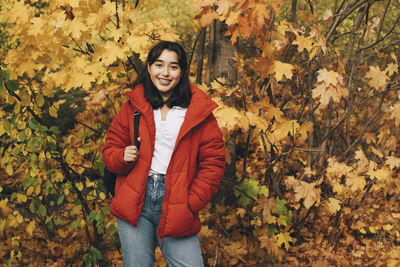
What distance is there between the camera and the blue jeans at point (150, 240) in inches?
76.0

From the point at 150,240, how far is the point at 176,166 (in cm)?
50

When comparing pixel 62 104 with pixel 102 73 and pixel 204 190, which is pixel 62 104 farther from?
pixel 204 190

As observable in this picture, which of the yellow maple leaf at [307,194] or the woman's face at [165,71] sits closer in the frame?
the woman's face at [165,71]

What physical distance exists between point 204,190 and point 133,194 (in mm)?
422

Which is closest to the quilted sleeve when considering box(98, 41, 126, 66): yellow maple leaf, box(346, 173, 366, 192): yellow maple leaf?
box(98, 41, 126, 66): yellow maple leaf

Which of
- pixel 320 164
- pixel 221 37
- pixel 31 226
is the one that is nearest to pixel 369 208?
pixel 320 164

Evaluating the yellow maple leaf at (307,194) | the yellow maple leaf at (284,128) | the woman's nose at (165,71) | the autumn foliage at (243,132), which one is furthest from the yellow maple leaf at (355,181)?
the woman's nose at (165,71)

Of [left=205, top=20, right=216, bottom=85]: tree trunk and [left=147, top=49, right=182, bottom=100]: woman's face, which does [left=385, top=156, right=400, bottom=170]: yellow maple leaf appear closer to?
[left=205, top=20, right=216, bottom=85]: tree trunk

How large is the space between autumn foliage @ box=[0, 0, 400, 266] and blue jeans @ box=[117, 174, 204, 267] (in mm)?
802

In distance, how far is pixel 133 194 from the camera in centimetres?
190

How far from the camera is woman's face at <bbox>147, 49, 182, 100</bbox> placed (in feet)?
6.62

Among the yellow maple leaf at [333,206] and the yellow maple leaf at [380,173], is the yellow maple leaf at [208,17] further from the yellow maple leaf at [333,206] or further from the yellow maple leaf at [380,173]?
the yellow maple leaf at [380,173]

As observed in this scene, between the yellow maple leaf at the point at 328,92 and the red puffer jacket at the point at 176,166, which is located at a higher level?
the yellow maple leaf at the point at 328,92

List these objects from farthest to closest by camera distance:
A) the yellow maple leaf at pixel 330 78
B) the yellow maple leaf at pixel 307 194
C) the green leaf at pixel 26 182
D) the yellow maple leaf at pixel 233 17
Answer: the yellow maple leaf at pixel 307 194
the green leaf at pixel 26 182
the yellow maple leaf at pixel 330 78
the yellow maple leaf at pixel 233 17
